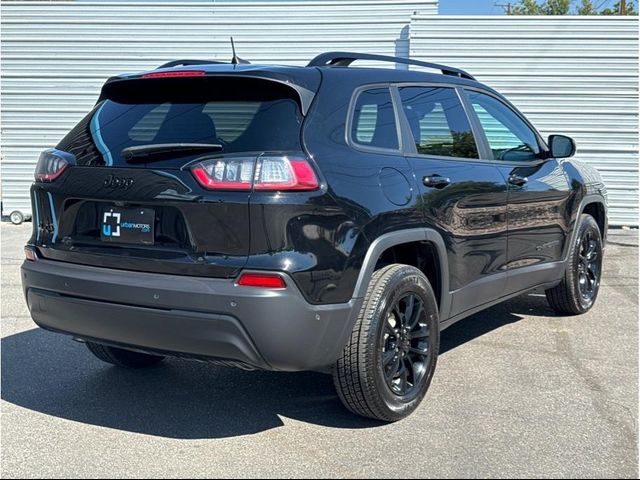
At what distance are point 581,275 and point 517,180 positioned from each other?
162 centimetres

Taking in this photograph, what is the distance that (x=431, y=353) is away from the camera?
398 cm

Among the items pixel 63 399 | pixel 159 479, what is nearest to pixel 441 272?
pixel 159 479

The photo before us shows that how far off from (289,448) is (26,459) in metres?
1.23

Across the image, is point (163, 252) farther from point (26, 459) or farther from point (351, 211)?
point (26, 459)

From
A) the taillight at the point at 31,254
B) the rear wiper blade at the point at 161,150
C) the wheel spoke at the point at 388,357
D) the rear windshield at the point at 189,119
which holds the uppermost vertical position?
the rear windshield at the point at 189,119

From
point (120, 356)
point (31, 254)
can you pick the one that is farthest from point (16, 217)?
point (31, 254)

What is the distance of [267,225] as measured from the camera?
312 cm

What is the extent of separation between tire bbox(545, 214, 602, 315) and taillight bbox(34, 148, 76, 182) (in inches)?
150

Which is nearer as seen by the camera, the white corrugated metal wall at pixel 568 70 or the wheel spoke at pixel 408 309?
the wheel spoke at pixel 408 309

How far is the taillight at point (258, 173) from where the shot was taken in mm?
3156

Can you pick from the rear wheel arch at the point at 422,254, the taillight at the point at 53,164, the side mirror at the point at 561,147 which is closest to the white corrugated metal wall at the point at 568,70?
the side mirror at the point at 561,147

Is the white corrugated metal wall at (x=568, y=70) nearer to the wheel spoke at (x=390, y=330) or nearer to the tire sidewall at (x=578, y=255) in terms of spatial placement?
the tire sidewall at (x=578, y=255)

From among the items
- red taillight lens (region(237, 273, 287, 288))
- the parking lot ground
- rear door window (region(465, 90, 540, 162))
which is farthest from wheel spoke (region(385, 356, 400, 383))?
rear door window (region(465, 90, 540, 162))

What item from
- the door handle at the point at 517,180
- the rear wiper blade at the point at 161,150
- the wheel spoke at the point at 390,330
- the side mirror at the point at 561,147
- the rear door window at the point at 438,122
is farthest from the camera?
the side mirror at the point at 561,147
